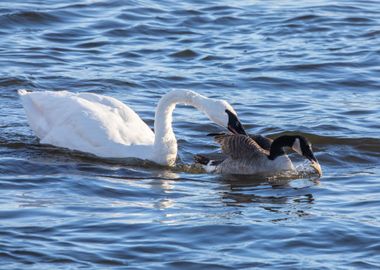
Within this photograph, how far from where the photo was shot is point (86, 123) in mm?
11789

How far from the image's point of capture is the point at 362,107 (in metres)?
14.1

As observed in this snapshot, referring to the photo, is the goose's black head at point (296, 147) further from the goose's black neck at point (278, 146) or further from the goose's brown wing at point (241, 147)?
the goose's brown wing at point (241, 147)

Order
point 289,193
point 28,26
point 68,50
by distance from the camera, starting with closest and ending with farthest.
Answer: point 289,193 → point 68,50 → point 28,26

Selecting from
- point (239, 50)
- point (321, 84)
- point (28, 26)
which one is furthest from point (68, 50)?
point (321, 84)

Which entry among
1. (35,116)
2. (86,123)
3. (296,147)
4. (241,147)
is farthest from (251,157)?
(35,116)

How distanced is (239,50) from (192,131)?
4.01 meters

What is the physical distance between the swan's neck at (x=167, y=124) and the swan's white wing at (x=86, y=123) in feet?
0.79

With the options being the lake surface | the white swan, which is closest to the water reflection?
the lake surface

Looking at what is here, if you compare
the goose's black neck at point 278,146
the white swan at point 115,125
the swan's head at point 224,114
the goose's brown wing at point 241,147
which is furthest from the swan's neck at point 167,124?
the goose's black neck at point 278,146

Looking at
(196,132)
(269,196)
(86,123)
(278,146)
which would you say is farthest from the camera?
(196,132)

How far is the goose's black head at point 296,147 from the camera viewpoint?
11125mm

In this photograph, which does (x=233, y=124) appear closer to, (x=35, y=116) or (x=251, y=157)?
(x=251, y=157)

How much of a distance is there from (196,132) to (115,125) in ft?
5.36

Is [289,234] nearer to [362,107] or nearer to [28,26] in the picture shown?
[362,107]
